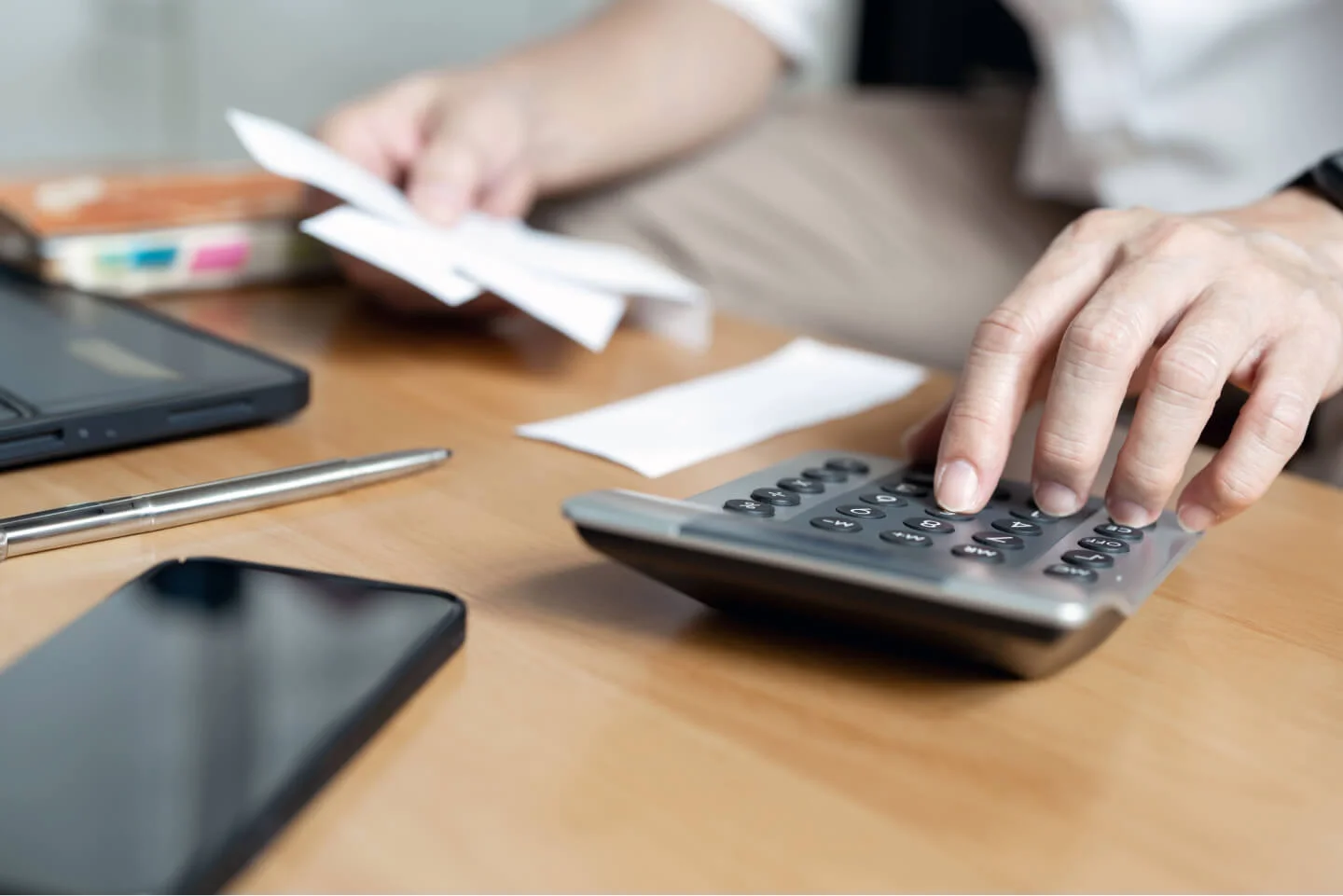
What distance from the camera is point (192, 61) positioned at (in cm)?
164

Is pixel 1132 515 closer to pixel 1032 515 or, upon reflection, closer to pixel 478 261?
pixel 1032 515

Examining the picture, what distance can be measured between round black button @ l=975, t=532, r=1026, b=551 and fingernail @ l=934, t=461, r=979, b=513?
2 cm

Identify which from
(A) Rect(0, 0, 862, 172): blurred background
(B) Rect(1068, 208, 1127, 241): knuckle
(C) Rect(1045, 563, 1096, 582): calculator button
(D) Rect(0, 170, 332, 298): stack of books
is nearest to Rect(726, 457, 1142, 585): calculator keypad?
(C) Rect(1045, 563, 1096, 582): calculator button

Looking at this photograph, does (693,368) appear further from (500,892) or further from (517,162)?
(500,892)

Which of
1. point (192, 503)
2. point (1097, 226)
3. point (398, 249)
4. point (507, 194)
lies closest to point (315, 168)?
point (398, 249)

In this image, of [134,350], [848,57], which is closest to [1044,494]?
[134,350]

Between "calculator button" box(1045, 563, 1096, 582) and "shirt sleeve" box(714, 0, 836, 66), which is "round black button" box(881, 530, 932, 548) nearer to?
"calculator button" box(1045, 563, 1096, 582)

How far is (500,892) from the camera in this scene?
237 millimetres

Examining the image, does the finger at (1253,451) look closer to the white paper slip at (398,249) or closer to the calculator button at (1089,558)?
the calculator button at (1089,558)

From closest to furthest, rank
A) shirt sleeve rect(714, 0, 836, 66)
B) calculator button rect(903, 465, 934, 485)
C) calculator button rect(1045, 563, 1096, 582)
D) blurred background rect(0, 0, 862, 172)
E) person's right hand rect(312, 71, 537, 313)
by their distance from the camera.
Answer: calculator button rect(1045, 563, 1096, 582) → calculator button rect(903, 465, 934, 485) → person's right hand rect(312, 71, 537, 313) → shirt sleeve rect(714, 0, 836, 66) → blurred background rect(0, 0, 862, 172)

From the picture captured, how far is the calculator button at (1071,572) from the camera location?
32cm

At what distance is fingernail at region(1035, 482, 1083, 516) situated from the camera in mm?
398

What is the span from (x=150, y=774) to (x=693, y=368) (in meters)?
0.45

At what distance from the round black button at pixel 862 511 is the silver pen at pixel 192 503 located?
17 cm
